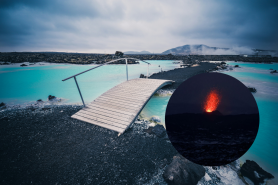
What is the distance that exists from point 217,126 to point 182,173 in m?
4.33

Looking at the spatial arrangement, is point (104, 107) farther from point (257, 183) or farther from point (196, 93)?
point (196, 93)

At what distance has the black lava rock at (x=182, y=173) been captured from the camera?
272 centimetres

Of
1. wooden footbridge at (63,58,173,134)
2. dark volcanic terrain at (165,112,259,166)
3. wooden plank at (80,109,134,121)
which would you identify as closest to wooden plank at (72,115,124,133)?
wooden footbridge at (63,58,173,134)

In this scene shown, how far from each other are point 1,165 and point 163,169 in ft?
14.5

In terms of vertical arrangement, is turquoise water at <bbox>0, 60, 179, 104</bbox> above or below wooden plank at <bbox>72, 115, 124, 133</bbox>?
below

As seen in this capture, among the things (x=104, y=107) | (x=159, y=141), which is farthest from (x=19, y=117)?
(x=159, y=141)

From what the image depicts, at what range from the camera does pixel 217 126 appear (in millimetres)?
5891

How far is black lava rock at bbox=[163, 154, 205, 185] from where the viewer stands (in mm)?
2721

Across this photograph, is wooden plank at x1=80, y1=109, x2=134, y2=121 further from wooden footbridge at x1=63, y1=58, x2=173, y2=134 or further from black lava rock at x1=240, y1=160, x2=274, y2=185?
black lava rock at x1=240, y1=160, x2=274, y2=185

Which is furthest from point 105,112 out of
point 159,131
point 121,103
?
point 159,131

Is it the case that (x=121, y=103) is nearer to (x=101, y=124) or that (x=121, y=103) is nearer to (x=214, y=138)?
(x=101, y=124)

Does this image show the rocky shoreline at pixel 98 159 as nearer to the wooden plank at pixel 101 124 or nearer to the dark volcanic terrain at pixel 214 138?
the wooden plank at pixel 101 124

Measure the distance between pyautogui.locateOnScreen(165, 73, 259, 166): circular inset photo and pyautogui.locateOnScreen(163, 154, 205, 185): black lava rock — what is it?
35 centimetres

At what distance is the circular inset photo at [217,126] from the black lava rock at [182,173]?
0.35 m
